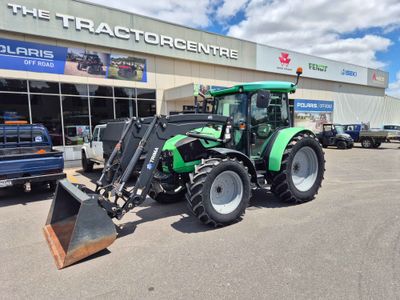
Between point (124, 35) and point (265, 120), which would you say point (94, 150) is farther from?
point (124, 35)

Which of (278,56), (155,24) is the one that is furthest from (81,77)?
(278,56)

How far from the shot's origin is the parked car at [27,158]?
6.41 meters

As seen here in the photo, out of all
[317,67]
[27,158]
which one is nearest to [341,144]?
[317,67]

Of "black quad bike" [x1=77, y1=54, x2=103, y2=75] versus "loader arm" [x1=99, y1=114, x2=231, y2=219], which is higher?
"black quad bike" [x1=77, y1=54, x2=103, y2=75]

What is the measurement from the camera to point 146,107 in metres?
15.7

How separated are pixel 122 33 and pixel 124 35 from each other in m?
0.13

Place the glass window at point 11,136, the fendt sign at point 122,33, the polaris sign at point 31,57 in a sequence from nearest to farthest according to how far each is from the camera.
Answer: the glass window at point 11,136 → the polaris sign at point 31,57 → the fendt sign at point 122,33

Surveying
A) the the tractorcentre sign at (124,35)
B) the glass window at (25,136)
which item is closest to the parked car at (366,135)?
the the tractorcentre sign at (124,35)

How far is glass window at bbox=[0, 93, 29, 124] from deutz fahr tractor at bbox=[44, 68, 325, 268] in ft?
30.2

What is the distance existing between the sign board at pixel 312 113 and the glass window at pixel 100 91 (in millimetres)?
15859

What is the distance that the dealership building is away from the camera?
1166 centimetres

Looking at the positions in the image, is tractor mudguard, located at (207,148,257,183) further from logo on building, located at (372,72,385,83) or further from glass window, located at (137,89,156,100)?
logo on building, located at (372,72,385,83)

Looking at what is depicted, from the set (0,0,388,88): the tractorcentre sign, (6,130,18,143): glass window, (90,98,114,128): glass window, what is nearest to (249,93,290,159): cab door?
(6,130,18,143): glass window

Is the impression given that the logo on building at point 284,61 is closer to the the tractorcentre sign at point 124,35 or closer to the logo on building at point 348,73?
the the tractorcentre sign at point 124,35
